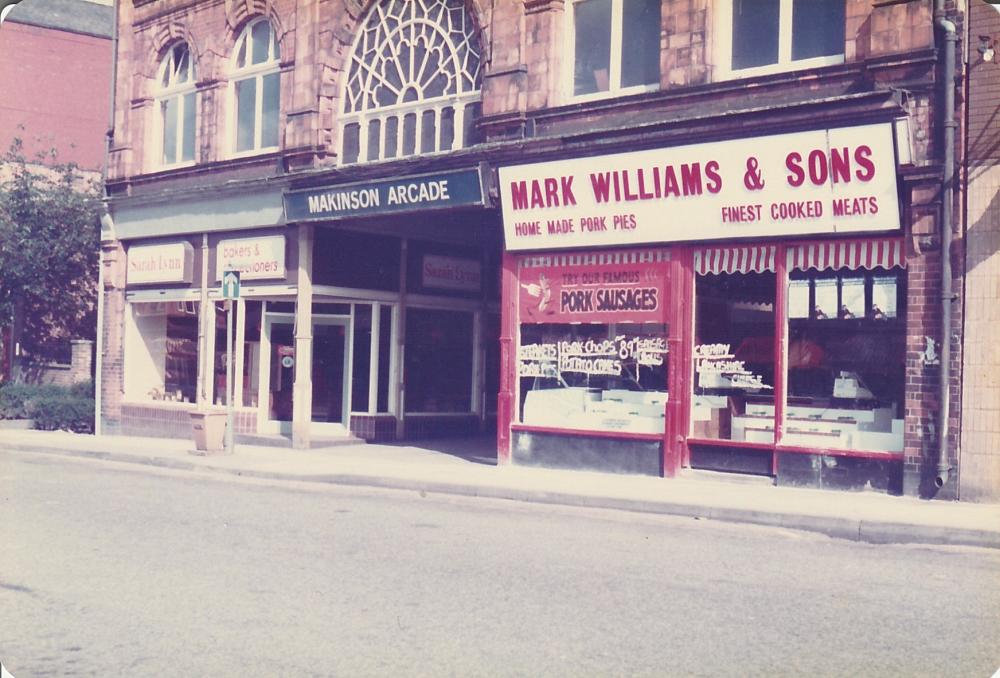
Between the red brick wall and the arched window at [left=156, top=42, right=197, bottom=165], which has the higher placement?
the red brick wall

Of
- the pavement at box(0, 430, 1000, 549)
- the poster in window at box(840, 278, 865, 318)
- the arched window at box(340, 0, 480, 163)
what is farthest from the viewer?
the arched window at box(340, 0, 480, 163)

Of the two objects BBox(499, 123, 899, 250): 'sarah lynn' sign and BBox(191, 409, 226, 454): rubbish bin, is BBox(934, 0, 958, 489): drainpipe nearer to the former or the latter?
BBox(499, 123, 899, 250): 'sarah lynn' sign

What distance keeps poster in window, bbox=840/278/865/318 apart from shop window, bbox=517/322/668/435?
2.63 meters

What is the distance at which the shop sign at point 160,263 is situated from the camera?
75.8ft

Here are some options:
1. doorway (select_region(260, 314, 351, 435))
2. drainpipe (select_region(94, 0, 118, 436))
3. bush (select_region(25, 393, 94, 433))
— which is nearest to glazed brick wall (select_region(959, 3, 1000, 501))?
doorway (select_region(260, 314, 351, 435))

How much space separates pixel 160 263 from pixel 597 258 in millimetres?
11160

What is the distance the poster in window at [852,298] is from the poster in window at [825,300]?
0.33 ft

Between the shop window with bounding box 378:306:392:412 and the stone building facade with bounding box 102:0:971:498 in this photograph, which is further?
the shop window with bounding box 378:306:392:412

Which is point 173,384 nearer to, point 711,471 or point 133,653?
point 711,471

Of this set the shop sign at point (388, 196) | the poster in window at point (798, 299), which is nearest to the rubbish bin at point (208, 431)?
the shop sign at point (388, 196)

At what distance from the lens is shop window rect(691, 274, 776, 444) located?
1510 centimetres

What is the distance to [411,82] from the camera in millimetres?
19453

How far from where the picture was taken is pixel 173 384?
24266 mm

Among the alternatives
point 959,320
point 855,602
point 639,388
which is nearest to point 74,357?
point 639,388
